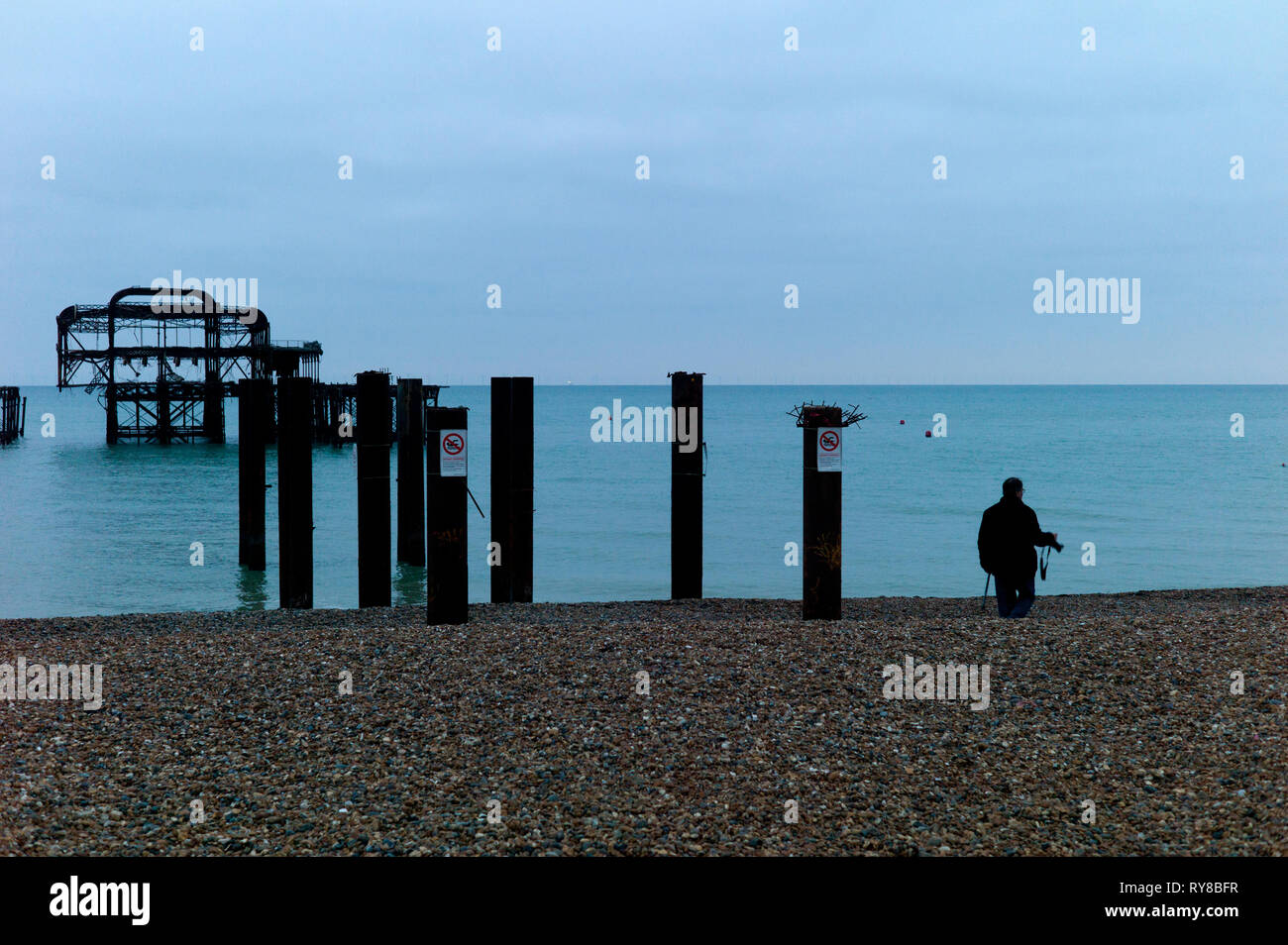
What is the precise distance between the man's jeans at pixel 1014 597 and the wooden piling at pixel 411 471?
885 cm

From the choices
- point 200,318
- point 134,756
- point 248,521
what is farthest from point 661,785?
point 200,318

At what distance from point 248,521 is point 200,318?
41.5 m

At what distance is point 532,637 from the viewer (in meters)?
8.95

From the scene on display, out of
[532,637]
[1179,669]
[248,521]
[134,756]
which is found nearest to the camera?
[134,756]

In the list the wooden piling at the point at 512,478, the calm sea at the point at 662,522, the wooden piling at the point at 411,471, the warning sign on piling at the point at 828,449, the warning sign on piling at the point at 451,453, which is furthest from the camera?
the calm sea at the point at 662,522

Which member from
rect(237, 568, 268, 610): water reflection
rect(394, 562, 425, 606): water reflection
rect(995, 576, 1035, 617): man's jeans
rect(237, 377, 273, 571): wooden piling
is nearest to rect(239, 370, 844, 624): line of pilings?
rect(995, 576, 1035, 617): man's jeans

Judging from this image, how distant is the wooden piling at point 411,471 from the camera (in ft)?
54.8

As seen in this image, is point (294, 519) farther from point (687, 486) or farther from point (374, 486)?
point (687, 486)

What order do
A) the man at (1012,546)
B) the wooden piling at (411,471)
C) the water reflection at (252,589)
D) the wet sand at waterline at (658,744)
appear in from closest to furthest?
the wet sand at waterline at (658,744) < the man at (1012,546) < the wooden piling at (411,471) < the water reflection at (252,589)

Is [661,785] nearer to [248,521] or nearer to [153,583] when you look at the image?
[248,521]

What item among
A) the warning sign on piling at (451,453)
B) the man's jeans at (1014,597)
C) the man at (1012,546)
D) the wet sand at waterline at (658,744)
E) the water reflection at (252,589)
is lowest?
the water reflection at (252,589)

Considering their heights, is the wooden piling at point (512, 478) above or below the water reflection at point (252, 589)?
above

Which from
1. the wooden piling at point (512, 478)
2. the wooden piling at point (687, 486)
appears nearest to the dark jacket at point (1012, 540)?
the wooden piling at point (687, 486)

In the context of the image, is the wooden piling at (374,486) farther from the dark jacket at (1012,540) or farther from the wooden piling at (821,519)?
the dark jacket at (1012,540)
